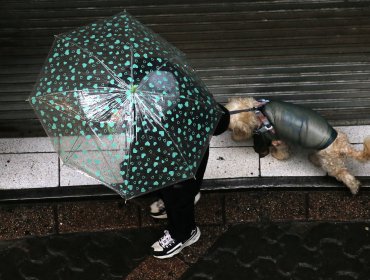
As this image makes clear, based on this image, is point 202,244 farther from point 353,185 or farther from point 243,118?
point 353,185

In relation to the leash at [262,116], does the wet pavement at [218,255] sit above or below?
below

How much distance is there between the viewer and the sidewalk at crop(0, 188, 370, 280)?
16.8ft

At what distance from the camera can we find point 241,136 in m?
5.10

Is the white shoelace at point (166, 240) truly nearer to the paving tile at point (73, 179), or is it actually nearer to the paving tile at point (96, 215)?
the paving tile at point (96, 215)

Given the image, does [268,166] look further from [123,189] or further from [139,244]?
[123,189]

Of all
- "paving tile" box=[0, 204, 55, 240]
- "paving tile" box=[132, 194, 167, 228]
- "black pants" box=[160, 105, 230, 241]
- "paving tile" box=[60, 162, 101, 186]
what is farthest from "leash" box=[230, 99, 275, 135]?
"paving tile" box=[0, 204, 55, 240]

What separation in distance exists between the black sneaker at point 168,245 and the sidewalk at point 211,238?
107 millimetres

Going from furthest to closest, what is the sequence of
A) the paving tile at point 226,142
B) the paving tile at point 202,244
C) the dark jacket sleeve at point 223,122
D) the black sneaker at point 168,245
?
the paving tile at point 226,142, the paving tile at point 202,244, the black sneaker at point 168,245, the dark jacket sleeve at point 223,122

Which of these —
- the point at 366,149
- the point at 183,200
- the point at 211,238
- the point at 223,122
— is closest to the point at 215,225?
the point at 211,238

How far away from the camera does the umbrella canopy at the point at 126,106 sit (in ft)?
11.9

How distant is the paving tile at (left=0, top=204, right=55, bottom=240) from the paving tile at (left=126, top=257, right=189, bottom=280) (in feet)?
2.94

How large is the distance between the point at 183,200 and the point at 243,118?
36.9 inches

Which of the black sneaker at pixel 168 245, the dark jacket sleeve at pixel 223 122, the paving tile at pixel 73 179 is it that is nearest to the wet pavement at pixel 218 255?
the black sneaker at pixel 168 245

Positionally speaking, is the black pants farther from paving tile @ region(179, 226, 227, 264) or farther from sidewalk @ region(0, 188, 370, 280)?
sidewalk @ region(0, 188, 370, 280)
